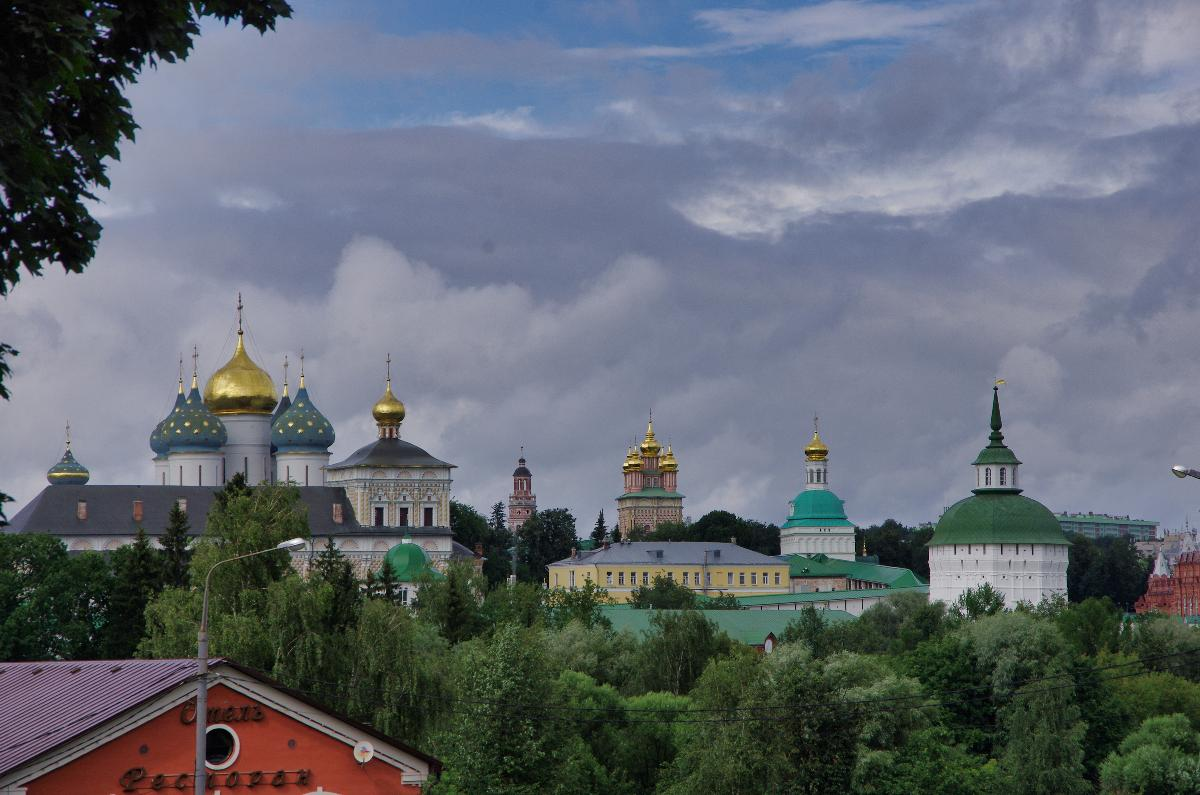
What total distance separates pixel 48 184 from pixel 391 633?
88.8 ft

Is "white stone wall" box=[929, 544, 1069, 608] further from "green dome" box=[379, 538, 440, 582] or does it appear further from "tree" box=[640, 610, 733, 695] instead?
"tree" box=[640, 610, 733, 695]

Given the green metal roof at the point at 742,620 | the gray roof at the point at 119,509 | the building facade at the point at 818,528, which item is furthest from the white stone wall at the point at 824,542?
the green metal roof at the point at 742,620

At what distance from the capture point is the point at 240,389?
117688mm

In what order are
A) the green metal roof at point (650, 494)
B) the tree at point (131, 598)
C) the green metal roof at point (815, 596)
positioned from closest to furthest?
1. the tree at point (131, 598)
2. the green metal roof at point (815, 596)
3. the green metal roof at point (650, 494)

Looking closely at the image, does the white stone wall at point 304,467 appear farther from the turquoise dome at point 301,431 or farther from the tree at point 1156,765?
the tree at point 1156,765

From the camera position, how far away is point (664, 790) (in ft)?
135

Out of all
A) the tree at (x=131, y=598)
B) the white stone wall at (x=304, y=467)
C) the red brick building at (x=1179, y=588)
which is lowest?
the tree at (x=131, y=598)

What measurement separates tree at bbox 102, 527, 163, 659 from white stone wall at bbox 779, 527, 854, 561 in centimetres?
11333

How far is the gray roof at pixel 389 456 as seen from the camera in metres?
116

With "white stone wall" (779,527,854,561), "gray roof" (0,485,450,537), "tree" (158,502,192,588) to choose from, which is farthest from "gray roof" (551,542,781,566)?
"tree" (158,502,192,588)

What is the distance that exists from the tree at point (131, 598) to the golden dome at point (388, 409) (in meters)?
63.3

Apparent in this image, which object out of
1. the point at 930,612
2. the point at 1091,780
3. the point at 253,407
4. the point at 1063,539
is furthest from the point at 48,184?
the point at 253,407

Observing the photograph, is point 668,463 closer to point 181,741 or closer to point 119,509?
point 119,509

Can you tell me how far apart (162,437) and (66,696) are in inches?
3880
